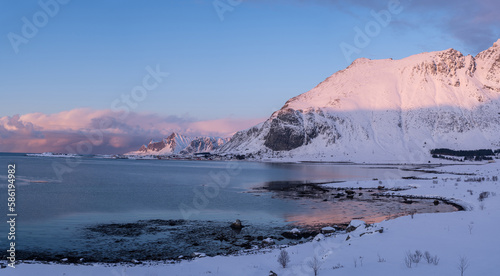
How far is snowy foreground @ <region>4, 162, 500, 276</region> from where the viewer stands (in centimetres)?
1396

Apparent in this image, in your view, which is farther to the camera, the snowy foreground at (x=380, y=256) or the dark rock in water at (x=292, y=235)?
the dark rock in water at (x=292, y=235)

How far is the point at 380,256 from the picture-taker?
52.9ft

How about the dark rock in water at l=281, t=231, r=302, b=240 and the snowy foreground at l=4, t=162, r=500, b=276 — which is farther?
the dark rock in water at l=281, t=231, r=302, b=240

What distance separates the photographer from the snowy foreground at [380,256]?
45.8 ft

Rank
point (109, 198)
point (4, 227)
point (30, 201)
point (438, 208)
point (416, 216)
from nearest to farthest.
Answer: point (416, 216) < point (4, 227) < point (438, 208) < point (30, 201) < point (109, 198)

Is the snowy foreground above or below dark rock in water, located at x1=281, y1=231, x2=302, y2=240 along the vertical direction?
above

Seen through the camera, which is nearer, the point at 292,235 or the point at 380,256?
the point at 380,256

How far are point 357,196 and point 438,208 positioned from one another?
14.9 m

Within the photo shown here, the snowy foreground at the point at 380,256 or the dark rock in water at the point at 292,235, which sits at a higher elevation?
the snowy foreground at the point at 380,256

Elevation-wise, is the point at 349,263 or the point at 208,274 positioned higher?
the point at 349,263

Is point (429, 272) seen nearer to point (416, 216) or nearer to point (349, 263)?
point (349, 263)

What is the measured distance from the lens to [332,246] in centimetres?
2067

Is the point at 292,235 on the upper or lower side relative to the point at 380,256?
lower

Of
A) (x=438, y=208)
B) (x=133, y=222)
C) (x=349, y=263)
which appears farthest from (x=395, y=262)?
(x=438, y=208)
